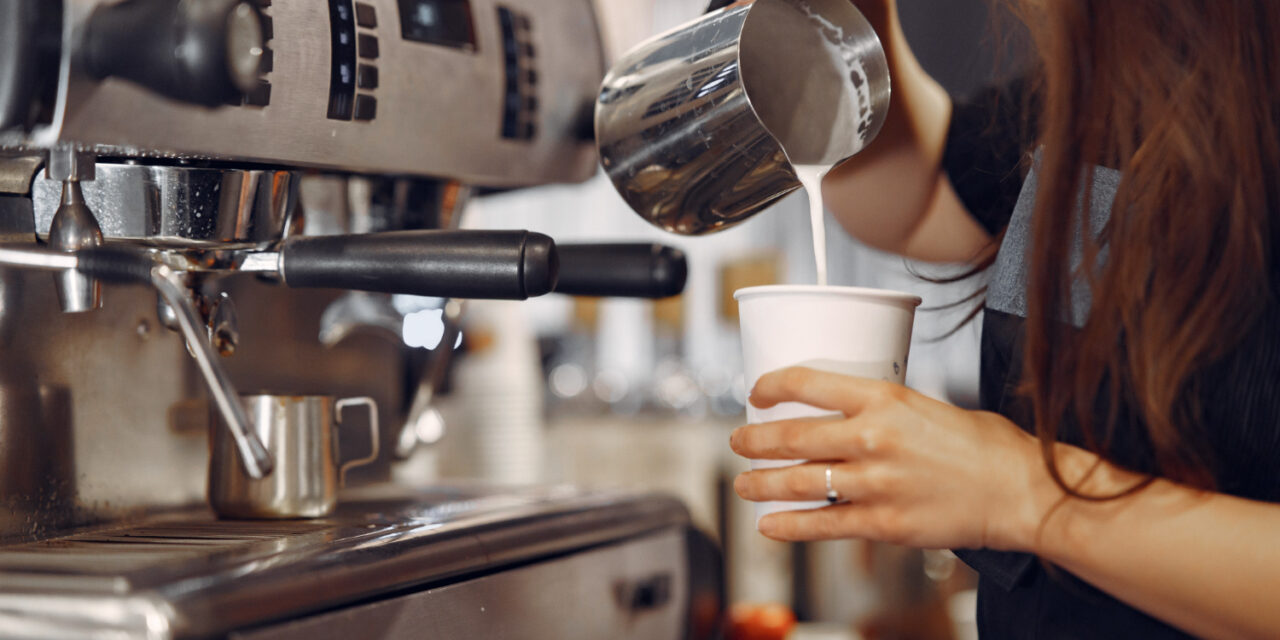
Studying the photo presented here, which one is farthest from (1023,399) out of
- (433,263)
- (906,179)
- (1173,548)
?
(433,263)

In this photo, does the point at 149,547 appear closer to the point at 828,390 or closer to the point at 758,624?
the point at 828,390

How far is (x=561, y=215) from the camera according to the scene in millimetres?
3164

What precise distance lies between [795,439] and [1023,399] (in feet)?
0.47

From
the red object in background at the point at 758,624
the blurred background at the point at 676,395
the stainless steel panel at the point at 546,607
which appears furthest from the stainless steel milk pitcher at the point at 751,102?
the blurred background at the point at 676,395

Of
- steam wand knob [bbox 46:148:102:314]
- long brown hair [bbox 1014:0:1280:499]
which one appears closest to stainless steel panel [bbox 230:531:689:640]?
steam wand knob [bbox 46:148:102:314]

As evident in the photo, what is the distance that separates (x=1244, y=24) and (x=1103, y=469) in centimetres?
22

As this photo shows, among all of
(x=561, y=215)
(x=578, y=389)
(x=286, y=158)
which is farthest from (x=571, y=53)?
(x=561, y=215)

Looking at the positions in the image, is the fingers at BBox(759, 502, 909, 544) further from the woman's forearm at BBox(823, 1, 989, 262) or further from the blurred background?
the blurred background

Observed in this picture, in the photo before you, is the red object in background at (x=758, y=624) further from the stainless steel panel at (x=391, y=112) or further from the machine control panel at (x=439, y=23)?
the machine control panel at (x=439, y=23)

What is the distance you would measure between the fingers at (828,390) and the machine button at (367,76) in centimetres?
33

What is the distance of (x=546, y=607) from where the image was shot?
27.5 inches

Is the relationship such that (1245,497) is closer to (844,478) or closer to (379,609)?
(844,478)

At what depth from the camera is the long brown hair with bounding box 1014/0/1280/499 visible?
1.55ft

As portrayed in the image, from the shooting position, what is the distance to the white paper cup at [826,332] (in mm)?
513
